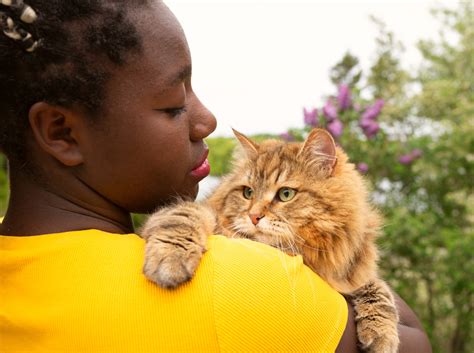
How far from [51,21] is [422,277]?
17.9 ft

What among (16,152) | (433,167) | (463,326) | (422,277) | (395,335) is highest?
(16,152)

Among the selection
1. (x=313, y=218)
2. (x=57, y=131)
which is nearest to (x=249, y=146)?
(x=313, y=218)

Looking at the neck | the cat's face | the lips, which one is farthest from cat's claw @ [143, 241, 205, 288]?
the cat's face

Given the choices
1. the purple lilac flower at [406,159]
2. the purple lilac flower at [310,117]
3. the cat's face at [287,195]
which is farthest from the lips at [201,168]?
the purple lilac flower at [406,159]

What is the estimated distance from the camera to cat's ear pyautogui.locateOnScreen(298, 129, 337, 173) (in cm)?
219

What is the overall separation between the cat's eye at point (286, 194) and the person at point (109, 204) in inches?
21.4

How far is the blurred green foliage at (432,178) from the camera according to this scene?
539cm

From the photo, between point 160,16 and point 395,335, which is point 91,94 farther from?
point 395,335

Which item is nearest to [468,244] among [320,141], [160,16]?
[320,141]

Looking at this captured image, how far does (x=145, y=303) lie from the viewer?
142 centimetres

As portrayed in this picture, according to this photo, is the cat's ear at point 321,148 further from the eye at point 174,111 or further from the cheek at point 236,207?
the eye at point 174,111

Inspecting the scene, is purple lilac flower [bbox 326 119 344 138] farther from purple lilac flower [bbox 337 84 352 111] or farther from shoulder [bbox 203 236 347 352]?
shoulder [bbox 203 236 347 352]

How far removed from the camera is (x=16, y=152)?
5.63 feet

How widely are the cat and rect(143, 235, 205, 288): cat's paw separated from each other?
11cm
